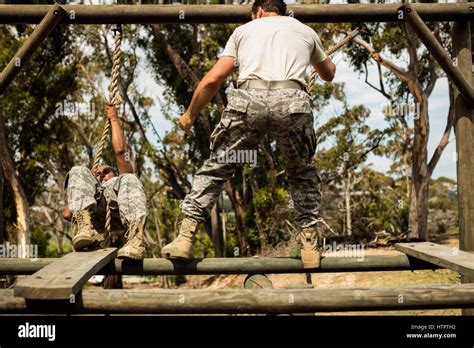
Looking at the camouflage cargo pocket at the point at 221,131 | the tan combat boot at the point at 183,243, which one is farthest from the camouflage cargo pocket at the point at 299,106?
the tan combat boot at the point at 183,243

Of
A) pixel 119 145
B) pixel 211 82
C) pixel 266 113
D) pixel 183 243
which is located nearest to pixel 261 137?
pixel 266 113

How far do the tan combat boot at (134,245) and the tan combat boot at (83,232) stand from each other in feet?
0.62

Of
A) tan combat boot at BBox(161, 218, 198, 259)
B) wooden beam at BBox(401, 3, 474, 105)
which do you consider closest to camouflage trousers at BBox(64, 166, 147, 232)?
tan combat boot at BBox(161, 218, 198, 259)

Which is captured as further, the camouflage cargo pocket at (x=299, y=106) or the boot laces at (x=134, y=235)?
the boot laces at (x=134, y=235)

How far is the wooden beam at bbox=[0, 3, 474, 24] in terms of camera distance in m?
3.82

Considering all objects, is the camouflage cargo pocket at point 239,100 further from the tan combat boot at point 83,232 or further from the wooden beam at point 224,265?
the tan combat boot at point 83,232

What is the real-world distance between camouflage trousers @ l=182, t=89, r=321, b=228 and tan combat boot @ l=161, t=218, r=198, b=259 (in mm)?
56

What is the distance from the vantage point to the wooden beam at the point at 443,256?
289 cm

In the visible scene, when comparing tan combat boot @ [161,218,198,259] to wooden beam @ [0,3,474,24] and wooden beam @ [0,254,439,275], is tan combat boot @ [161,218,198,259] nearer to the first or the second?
wooden beam @ [0,254,439,275]

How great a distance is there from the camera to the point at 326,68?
3.31m

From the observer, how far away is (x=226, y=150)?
10.1 feet

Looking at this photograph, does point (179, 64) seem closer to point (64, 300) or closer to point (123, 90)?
point (123, 90)
